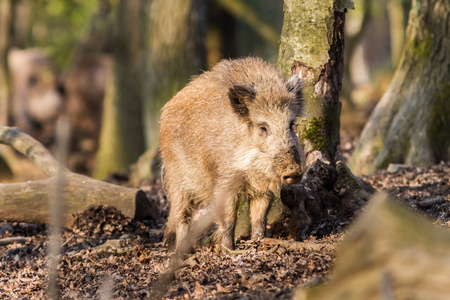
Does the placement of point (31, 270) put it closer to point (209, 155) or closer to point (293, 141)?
point (209, 155)

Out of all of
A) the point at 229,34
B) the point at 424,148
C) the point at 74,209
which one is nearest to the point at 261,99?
the point at 74,209

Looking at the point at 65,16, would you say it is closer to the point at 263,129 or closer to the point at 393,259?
the point at 263,129

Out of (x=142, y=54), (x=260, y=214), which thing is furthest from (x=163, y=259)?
(x=142, y=54)

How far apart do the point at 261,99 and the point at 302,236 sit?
1.49 m

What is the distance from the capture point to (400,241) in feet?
9.76

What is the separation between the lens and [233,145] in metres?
5.98

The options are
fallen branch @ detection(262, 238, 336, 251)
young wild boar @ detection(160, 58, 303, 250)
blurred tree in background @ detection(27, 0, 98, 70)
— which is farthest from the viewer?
blurred tree in background @ detection(27, 0, 98, 70)

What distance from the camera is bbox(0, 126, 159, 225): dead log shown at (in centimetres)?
710

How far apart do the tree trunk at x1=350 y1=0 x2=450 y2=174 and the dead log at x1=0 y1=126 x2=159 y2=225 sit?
3.85 metres

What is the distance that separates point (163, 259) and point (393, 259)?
11.5ft

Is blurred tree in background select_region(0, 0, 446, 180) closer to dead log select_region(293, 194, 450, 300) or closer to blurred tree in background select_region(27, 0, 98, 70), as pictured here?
blurred tree in background select_region(27, 0, 98, 70)

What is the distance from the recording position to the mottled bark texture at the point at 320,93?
642 cm

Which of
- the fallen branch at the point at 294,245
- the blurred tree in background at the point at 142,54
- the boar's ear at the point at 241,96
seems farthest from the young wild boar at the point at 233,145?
the blurred tree in background at the point at 142,54

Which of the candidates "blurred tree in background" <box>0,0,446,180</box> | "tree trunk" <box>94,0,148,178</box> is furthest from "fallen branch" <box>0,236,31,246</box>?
"tree trunk" <box>94,0,148,178</box>
